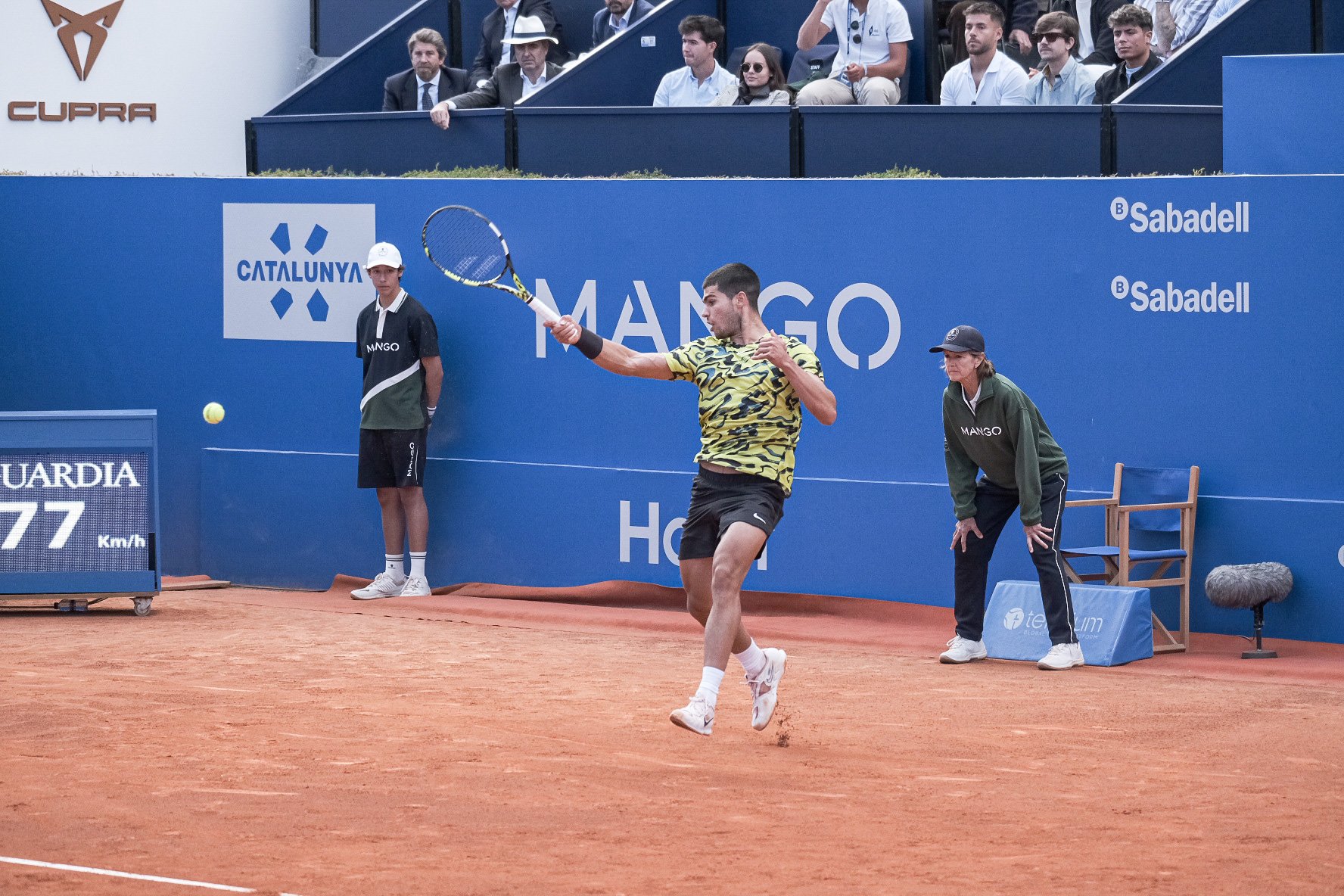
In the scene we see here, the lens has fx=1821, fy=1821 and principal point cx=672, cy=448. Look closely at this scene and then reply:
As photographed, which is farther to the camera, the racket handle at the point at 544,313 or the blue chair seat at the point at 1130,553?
the blue chair seat at the point at 1130,553

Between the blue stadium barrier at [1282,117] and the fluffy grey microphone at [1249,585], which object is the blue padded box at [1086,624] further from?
the blue stadium barrier at [1282,117]

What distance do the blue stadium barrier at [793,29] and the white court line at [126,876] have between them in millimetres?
8972

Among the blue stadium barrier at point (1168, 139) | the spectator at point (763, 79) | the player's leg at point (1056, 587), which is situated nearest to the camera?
the player's leg at point (1056, 587)

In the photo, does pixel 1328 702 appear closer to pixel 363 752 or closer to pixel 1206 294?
pixel 1206 294

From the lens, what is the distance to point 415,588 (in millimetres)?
12172

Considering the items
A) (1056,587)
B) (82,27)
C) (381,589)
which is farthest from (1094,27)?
(82,27)

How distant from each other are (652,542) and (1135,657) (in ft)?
10.9

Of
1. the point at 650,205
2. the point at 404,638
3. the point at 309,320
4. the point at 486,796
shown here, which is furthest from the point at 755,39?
the point at 486,796

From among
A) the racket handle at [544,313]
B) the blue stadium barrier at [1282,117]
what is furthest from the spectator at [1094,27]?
the racket handle at [544,313]

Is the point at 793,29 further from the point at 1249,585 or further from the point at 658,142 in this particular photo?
the point at 1249,585

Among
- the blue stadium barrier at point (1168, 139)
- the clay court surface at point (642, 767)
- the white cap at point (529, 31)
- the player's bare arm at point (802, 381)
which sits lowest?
the clay court surface at point (642, 767)

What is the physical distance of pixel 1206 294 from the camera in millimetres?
10016

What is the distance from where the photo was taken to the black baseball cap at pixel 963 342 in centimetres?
919

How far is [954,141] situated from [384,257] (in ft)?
12.3
